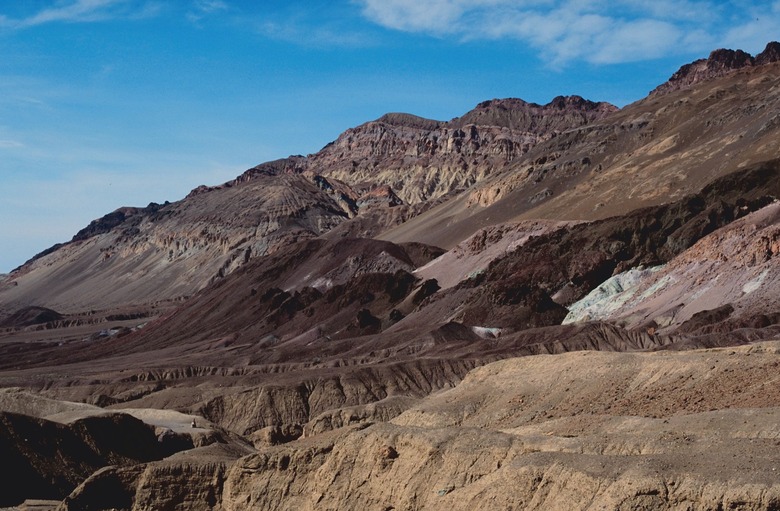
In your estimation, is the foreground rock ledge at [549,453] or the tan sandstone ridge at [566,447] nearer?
the tan sandstone ridge at [566,447]

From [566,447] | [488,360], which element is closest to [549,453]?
[566,447]

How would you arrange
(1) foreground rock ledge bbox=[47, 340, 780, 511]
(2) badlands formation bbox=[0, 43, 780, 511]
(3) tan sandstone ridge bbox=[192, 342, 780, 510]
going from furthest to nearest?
(2) badlands formation bbox=[0, 43, 780, 511], (1) foreground rock ledge bbox=[47, 340, 780, 511], (3) tan sandstone ridge bbox=[192, 342, 780, 510]

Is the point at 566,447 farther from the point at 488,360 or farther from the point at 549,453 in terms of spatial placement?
the point at 488,360

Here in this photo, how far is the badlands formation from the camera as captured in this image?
26.2 meters

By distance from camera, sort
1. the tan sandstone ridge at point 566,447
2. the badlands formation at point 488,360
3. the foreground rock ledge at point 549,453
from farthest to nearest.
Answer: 1. the badlands formation at point 488,360
2. the foreground rock ledge at point 549,453
3. the tan sandstone ridge at point 566,447

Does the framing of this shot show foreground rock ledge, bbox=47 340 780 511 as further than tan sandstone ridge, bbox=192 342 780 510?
Yes

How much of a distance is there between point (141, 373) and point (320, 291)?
55.9 metres

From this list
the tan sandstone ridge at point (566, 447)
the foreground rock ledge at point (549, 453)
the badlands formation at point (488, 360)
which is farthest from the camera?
the badlands formation at point (488, 360)

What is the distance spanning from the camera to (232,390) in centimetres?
7694

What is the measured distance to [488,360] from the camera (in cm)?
8250

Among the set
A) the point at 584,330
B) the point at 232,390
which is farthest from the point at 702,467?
the point at 584,330

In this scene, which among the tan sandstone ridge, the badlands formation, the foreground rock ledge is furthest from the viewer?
the badlands formation

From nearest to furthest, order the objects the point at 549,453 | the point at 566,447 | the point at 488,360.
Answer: the point at 549,453 < the point at 566,447 < the point at 488,360

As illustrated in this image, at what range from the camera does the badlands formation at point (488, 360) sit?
26219 millimetres
